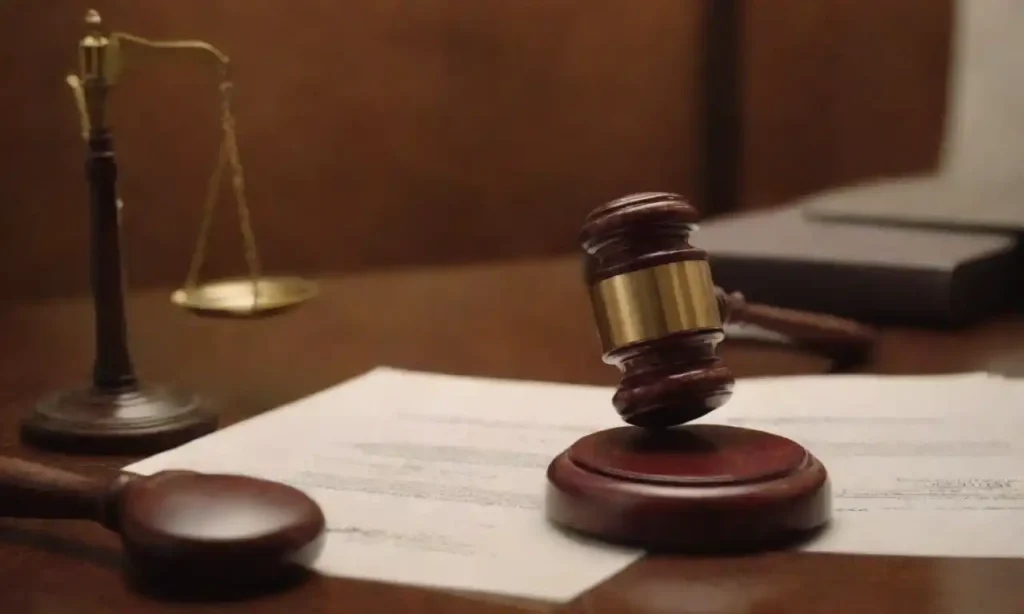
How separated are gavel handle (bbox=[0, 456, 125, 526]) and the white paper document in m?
0.07

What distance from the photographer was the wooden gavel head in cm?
53

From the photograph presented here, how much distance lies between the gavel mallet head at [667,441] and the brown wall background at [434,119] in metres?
0.82

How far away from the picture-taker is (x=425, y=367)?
0.87 meters

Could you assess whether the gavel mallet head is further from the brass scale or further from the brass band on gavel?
the brass scale

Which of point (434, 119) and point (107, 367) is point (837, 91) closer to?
point (434, 119)

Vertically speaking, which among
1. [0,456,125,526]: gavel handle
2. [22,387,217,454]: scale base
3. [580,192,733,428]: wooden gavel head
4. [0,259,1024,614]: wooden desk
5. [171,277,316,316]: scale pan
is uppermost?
[580,192,733,428]: wooden gavel head

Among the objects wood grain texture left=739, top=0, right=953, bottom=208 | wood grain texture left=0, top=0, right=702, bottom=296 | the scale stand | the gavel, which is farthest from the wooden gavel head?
wood grain texture left=739, top=0, right=953, bottom=208

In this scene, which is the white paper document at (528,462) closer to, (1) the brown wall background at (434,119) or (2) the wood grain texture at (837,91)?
(1) the brown wall background at (434,119)

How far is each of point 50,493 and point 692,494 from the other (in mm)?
256

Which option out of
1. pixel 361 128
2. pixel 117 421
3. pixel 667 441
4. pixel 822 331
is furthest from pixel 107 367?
pixel 361 128

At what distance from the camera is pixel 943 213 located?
1.10 m

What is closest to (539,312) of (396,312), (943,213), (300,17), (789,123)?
(396,312)

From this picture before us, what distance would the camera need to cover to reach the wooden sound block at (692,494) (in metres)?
0.49

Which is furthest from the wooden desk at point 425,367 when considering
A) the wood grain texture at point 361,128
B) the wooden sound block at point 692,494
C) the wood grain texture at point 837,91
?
the wood grain texture at point 837,91
